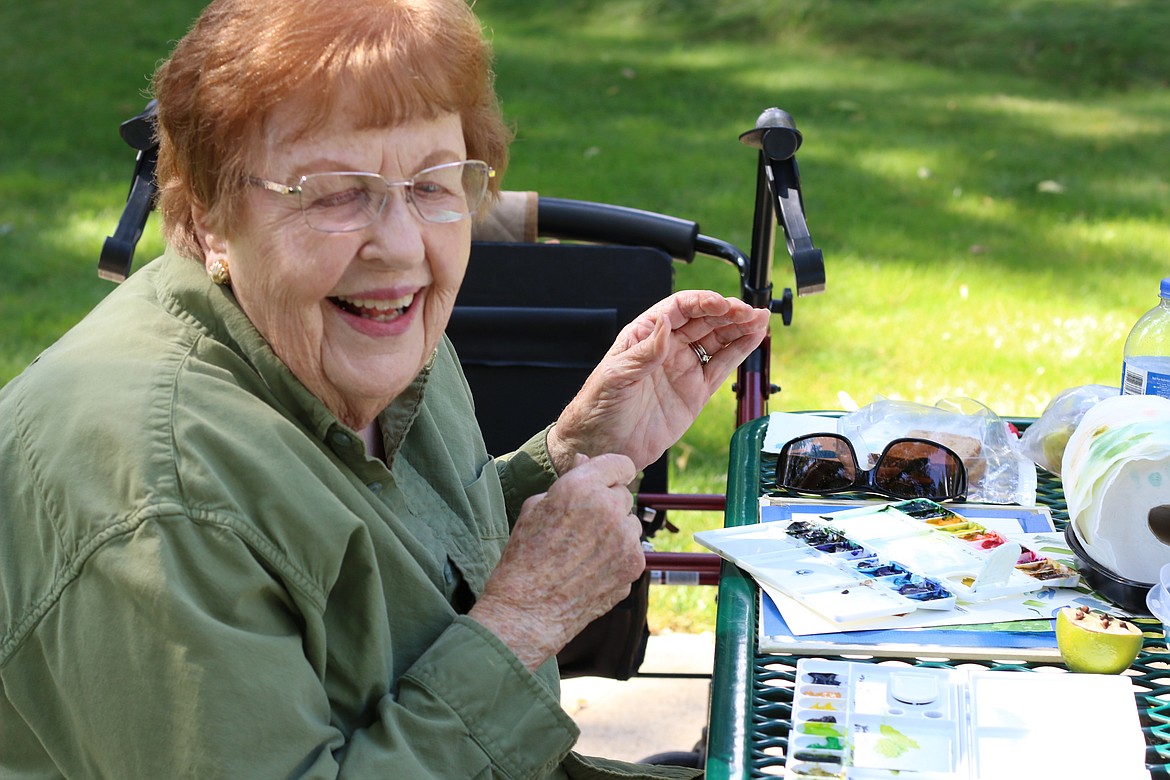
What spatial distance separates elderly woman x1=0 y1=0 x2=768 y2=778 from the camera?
4.07 ft

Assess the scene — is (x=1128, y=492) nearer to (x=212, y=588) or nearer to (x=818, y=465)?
(x=818, y=465)

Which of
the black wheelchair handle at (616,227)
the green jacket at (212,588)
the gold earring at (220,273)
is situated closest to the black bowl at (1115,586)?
the green jacket at (212,588)

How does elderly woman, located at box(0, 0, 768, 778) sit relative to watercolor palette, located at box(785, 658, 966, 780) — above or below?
above

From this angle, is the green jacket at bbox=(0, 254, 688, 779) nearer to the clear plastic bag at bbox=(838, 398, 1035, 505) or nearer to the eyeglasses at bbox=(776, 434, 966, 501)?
the eyeglasses at bbox=(776, 434, 966, 501)

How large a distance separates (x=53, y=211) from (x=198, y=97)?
17.8 ft

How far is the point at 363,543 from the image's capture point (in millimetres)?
1408

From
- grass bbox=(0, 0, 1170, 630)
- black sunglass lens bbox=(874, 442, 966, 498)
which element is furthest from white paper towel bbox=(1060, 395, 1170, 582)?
grass bbox=(0, 0, 1170, 630)

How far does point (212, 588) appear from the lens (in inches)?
49.4

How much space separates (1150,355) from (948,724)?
1.02 meters

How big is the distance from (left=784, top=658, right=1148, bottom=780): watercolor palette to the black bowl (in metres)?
0.20

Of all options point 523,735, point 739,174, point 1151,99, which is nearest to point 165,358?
point 523,735

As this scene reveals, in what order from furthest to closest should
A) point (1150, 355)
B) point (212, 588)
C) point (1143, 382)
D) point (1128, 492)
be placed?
point (1150, 355)
point (1143, 382)
point (1128, 492)
point (212, 588)

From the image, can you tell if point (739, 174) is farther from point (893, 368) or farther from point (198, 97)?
point (198, 97)

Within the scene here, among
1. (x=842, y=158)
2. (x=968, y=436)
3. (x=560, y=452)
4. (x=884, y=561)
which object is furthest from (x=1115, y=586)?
(x=842, y=158)
